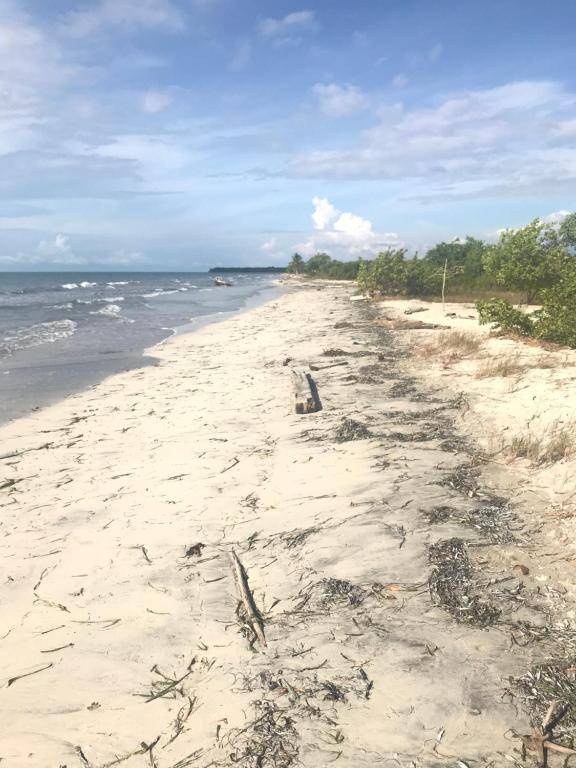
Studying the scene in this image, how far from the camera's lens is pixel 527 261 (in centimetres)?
1928

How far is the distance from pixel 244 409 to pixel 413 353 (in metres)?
7.36

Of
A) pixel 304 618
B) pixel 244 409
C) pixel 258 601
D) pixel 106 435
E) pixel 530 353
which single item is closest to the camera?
pixel 304 618

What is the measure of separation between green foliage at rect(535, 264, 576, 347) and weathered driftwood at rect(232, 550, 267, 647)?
39.4 feet

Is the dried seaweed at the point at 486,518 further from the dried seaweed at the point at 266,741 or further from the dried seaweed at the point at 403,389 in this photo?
the dried seaweed at the point at 403,389

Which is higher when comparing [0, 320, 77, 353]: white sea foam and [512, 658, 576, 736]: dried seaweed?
[0, 320, 77, 353]: white sea foam

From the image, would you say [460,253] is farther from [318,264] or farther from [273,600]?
[273,600]

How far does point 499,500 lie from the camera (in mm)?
5645

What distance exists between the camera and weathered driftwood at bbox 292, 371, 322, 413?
31.4 feet

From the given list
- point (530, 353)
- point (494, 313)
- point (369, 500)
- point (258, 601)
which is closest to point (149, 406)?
point (369, 500)

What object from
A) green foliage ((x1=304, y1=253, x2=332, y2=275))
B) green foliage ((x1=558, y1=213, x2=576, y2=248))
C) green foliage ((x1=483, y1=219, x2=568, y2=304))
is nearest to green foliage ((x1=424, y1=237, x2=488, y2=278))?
green foliage ((x1=558, y1=213, x2=576, y2=248))

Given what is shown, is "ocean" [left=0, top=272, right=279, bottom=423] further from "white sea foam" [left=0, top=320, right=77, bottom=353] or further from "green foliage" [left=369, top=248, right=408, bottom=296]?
"green foliage" [left=369, top=248, right=408, bottom=296]

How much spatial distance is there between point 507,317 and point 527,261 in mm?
4957

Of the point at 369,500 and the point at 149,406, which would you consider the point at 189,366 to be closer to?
the point at 149,406

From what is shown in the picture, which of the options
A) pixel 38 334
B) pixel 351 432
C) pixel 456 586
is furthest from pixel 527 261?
pixel 38 334
